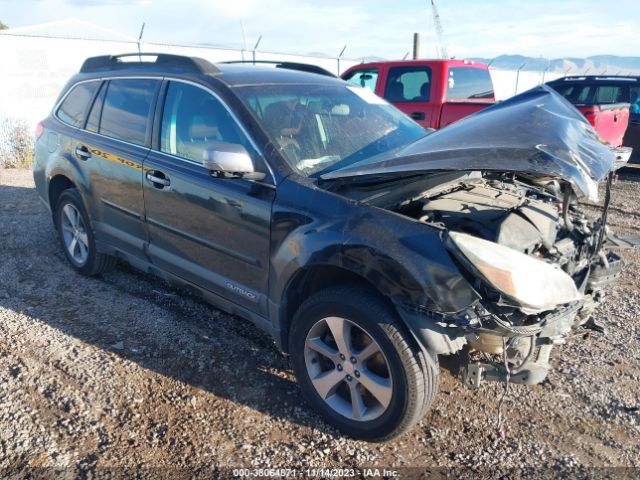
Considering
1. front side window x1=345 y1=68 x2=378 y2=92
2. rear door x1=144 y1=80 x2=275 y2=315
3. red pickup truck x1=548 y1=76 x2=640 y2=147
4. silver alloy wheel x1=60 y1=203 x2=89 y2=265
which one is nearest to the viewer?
rear door x1=144 y1=80 x2=275 y2=315

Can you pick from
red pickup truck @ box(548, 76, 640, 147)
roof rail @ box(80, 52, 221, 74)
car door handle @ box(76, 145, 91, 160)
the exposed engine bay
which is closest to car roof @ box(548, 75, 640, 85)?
red pickup truck @ box(548, 76, 640, 147)

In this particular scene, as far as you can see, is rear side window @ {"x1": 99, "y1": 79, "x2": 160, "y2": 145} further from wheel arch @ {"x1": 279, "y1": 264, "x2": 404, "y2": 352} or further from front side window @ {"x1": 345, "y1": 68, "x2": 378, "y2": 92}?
front side window @ {"x1": 345, "y1": 68, "x2": 378, "y2": 92}

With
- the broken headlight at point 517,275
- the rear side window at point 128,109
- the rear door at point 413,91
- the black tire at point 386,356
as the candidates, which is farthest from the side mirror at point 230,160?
the rear door at point 413,91

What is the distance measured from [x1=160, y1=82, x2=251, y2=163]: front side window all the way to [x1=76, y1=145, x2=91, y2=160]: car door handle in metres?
1.00

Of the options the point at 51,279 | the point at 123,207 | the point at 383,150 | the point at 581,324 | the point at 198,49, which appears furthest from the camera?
the point at 198,49

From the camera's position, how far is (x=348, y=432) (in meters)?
2.75

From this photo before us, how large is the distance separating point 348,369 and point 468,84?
6645 millimetres

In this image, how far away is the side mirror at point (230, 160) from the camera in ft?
9.34

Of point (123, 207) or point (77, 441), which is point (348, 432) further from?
point (123, 207)

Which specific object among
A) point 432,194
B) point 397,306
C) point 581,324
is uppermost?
point 432,194

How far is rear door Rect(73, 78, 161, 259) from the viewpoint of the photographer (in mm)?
3771

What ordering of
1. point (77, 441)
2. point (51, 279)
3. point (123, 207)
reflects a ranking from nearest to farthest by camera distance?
point (77, 441), point (123, 207), point (51, 279)

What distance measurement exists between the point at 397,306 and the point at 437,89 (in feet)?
19.8

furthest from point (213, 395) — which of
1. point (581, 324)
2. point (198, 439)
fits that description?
point (581, 324)
